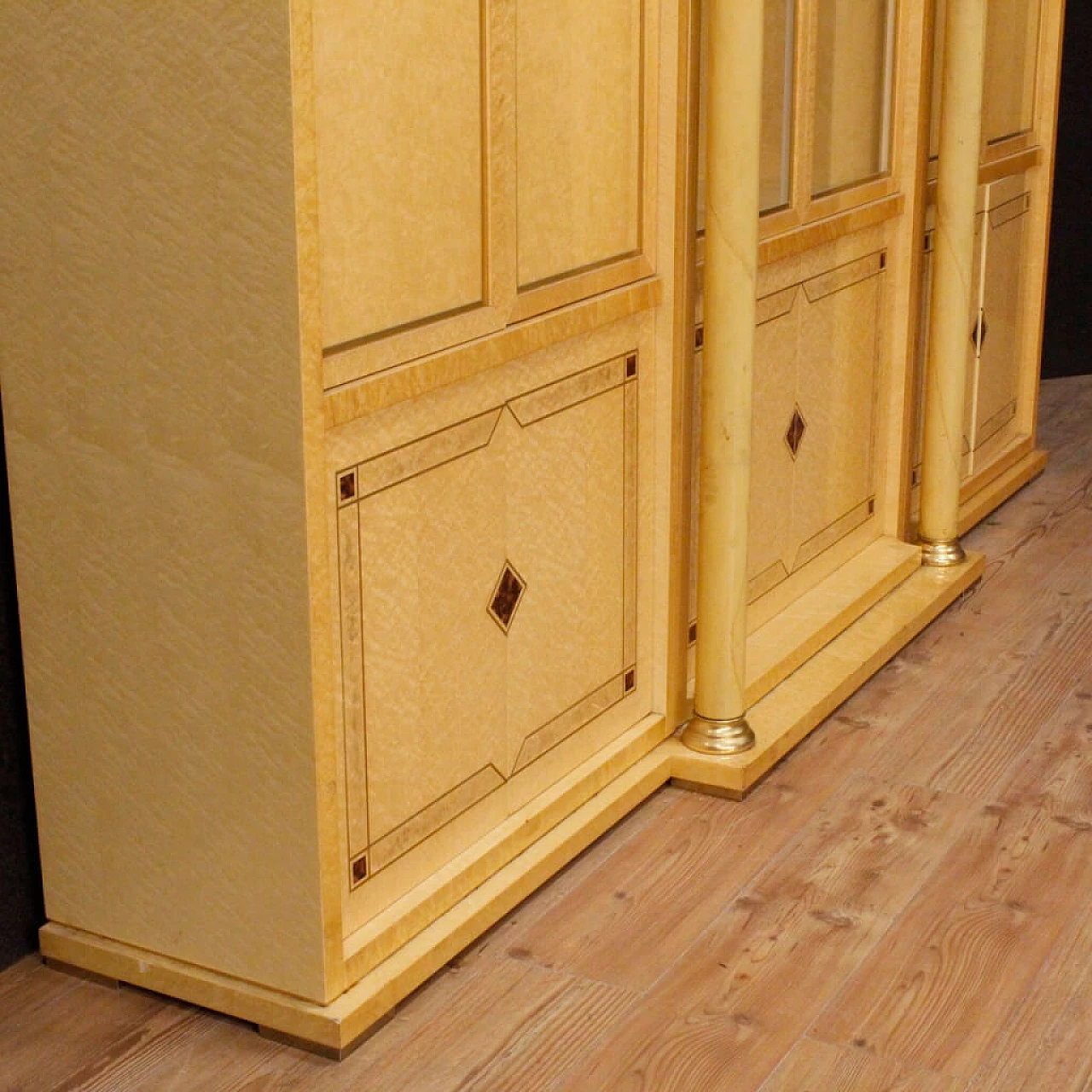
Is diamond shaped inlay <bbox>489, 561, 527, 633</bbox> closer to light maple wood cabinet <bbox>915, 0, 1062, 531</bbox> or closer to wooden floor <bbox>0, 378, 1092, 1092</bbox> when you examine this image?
wooden floor <bbox>0, 378, 1092, 1092</bbox>

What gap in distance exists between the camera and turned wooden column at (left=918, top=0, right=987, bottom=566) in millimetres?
3566

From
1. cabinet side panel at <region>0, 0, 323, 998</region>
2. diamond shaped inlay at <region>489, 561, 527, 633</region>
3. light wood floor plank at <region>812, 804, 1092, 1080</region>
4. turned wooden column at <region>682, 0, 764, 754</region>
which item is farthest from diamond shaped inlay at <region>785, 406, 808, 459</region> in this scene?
cabinet side panel at <region>0, 0, 323, 998</region>

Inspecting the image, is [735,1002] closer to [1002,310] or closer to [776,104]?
[776,104]

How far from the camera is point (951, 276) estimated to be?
3715mm

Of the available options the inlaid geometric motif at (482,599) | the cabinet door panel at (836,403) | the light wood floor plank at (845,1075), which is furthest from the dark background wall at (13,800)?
the cabinet door panel at (836,403)

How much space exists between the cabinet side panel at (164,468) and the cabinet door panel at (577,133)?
54 centimetres

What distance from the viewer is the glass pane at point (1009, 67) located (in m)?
4.10

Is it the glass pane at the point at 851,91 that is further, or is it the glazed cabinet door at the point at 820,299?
the glass pane at the point at 851,91

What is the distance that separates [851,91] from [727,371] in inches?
36.4

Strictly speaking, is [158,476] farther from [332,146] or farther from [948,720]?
[948,720]

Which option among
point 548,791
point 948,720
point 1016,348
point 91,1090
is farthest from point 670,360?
point 1016,348

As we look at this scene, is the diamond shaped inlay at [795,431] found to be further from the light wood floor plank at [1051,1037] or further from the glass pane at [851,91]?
the light wood floor plank at [1051,1037]

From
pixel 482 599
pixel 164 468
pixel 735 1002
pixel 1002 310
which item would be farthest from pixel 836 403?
pixel 164 468

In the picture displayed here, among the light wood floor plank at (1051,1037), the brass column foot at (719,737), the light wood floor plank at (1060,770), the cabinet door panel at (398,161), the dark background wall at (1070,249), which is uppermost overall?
the cabinet door panel at (398,161)
